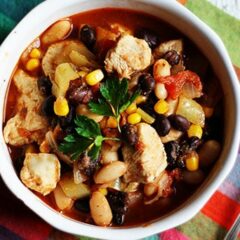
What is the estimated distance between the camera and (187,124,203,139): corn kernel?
7.38 ft

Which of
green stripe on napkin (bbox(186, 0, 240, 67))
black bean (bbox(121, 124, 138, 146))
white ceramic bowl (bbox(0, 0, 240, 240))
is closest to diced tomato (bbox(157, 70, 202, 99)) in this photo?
white ceramic bowl (bbox(0, 0, 240, 240))

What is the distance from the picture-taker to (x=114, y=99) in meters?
2.15

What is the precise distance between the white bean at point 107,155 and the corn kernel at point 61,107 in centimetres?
22

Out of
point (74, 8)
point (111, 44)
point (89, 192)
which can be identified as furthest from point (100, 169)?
point (74, 8)

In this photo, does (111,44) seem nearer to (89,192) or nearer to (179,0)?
(179,0)

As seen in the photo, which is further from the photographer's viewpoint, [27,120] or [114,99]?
[27,120]

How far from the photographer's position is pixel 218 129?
91.9 inches

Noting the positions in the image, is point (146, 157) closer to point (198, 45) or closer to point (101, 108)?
point (101, 108)

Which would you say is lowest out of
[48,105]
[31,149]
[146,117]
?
[31,149]

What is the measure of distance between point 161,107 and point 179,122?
10cm

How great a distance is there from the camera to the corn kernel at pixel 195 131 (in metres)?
2.25

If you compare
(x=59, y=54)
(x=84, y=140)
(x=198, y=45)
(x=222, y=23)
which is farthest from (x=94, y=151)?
(x=222, y=23)

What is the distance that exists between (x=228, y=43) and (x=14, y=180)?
118 cm

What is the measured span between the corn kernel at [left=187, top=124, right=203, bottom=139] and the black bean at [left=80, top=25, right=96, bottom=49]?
56 centimetres
